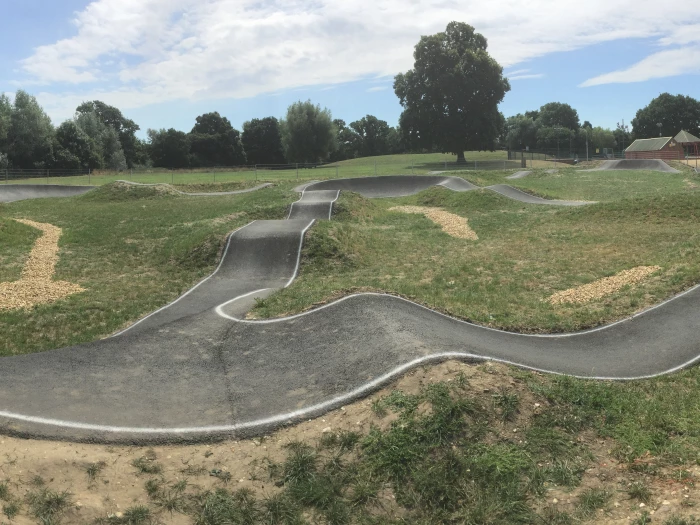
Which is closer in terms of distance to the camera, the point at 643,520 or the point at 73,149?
the point at 643,520

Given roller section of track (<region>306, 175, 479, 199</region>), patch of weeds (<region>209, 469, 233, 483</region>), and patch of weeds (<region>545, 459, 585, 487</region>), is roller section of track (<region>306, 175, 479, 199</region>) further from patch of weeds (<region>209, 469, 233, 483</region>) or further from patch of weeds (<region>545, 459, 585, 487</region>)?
patch of weeds (<region>545, 459, 585, 487</region>)

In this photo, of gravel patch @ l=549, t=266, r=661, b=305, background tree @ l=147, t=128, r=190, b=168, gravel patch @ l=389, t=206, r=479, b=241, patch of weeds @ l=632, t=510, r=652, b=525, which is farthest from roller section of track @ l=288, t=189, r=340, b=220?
background tree @ l=147, t=128, r=190, b=168

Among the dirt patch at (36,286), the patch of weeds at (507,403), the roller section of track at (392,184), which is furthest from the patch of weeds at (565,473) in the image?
the roller section of track at (392,184)

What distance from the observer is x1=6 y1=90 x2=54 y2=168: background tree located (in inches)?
2420

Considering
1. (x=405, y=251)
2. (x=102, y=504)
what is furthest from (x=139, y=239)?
(x=102, y=504)

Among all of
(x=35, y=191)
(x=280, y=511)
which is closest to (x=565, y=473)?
(x=280, y=511)

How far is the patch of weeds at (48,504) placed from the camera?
504 centimetres

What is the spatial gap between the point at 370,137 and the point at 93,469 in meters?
111

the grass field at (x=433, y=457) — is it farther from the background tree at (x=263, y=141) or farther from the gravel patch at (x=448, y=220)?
the background tree at (x=263, y=141)

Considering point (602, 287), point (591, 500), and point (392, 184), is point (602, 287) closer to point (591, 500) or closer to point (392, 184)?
point (591, 500)

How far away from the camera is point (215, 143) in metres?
86.2

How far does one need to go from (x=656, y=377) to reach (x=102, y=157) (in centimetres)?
7661

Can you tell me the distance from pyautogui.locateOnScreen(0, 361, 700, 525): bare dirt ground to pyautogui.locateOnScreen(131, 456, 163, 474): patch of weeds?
0.04 meters

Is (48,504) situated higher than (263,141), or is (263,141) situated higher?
(263,141)
